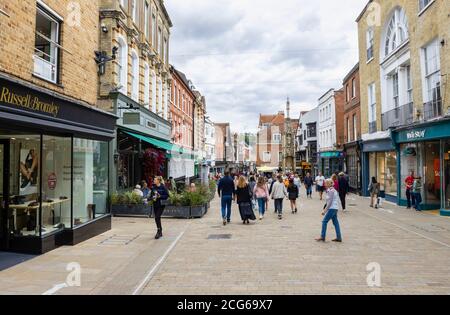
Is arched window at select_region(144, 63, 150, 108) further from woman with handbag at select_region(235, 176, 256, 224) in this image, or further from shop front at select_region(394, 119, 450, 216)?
shop front at select_region(394, 119, 450, 216)

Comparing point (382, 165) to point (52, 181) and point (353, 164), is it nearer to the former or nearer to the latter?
point (353, 164)

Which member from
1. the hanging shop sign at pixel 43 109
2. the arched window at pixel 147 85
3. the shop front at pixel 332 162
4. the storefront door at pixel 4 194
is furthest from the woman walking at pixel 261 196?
the shop front at pixel 332 162

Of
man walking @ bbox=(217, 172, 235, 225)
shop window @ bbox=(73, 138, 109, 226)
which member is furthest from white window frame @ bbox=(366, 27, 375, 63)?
shop window @ bbox=(73, 138, 109, 226)

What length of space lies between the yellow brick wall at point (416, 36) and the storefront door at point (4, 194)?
14415 mm

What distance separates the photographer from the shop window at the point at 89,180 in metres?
9.66

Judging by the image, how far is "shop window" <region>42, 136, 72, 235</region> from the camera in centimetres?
867

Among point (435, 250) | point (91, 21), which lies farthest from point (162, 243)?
point (91, 21)

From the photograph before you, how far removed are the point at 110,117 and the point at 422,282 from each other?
30.3 ft

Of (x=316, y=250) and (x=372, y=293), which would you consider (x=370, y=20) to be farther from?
(x=372, y=293)

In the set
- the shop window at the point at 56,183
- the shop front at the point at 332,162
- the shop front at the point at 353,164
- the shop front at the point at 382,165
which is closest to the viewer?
the shop window at the point at 56,183

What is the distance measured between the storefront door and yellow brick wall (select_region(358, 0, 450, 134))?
1441 cm

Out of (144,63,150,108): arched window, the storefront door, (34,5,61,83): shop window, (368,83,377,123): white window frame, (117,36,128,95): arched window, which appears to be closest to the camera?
the storefront door

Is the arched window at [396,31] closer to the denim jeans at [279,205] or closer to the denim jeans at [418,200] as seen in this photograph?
the denim jeans at [418,200]

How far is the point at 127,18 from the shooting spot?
55.1 feet
